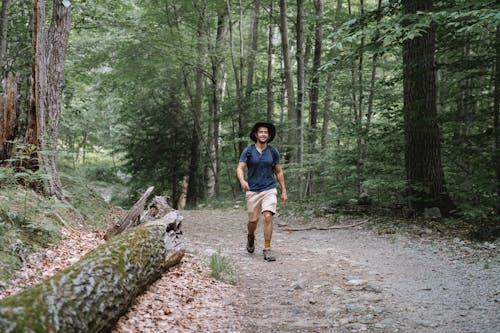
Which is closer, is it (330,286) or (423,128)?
(330,286)

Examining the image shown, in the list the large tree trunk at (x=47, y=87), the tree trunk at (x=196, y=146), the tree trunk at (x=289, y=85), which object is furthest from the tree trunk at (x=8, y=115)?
the tree trunk at (x=196, y=146)

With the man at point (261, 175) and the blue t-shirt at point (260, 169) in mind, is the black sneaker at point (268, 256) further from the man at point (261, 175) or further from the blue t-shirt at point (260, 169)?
the blue t-shirt at point (260, 169)

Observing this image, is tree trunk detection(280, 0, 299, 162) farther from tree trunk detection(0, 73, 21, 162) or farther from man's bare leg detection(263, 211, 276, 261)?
tree trunk detection(0, 73, 21, 162)

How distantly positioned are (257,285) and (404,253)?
2.98 metres

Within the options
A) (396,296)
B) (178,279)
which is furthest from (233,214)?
(396,296)

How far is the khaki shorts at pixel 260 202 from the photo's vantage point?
695 centimetres

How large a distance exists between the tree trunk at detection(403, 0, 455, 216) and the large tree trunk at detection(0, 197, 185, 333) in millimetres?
6384

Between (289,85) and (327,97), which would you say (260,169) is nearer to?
(289,85)

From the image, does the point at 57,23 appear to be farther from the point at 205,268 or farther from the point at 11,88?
the point at 205,268

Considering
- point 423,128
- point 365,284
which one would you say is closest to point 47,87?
point 365,284

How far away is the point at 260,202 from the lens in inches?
281

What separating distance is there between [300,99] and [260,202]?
22.0ft

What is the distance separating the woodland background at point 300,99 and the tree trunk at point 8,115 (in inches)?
0.8

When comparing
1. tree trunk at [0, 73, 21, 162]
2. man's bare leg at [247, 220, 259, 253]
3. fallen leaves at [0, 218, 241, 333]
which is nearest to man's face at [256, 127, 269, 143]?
man's bare leg at [247, 220, 259, 253]
